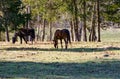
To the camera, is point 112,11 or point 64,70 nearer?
point 64,70

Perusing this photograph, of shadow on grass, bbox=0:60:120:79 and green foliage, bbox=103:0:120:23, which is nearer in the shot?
shadow on grass, bbox=0:60:120:79

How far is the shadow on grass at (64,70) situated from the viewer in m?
18.6

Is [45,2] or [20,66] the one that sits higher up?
[45,2]

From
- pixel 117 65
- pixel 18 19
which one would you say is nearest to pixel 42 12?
pixel 18 19

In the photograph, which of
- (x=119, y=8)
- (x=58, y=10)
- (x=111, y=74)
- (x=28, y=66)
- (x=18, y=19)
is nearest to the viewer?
(x=111, y=74)

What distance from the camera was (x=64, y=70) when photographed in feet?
69.3

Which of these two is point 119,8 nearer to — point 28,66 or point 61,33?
point 61,33

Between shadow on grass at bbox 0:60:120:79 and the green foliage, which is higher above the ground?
the green foliage

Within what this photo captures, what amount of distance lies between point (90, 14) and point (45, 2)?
752 centimetres

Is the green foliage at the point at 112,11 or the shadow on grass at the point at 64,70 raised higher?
the green foliage at the point at 112,11

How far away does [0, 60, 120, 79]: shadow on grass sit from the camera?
18648mm

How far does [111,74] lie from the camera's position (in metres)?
19.6

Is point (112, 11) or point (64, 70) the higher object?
point (112, 11)

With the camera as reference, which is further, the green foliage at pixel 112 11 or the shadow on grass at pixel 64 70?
the green foliage at pixel 112 11
